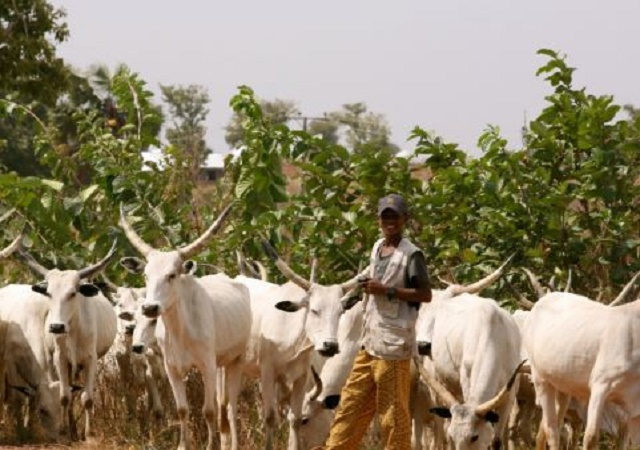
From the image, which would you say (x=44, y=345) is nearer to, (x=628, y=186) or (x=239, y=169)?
(x=239, y=169)

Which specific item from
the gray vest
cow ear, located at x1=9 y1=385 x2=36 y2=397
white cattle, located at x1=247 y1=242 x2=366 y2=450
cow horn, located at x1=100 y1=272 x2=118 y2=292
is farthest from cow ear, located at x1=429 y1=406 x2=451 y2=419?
cow horn, located at x1=100 y1=272 x2=118 y2=292

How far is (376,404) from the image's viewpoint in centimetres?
923

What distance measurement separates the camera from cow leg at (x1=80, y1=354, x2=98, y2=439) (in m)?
13.6

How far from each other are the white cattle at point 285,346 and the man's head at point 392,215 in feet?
8.16

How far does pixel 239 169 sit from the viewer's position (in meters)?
16.5

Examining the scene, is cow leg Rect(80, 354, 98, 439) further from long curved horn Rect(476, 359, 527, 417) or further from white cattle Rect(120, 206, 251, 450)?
long curved horn Rect(476, 359, 527, 417)

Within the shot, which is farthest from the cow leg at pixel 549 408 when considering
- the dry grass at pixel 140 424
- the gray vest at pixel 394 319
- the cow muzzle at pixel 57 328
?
the cow muzzle at pixel 57 328

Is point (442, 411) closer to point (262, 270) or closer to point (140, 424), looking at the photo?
point (140, 424)

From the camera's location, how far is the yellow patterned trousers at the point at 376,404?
905 cm

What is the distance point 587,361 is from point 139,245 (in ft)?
12.3

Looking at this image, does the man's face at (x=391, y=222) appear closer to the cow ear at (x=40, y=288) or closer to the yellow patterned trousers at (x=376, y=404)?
the yellow patterned trousers at (x=376, y=404)

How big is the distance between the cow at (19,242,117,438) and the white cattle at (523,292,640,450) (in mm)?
3954

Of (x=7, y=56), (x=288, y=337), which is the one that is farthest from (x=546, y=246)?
(x=7, y=56)

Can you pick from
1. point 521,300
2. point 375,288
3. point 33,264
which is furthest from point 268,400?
point 375,288
